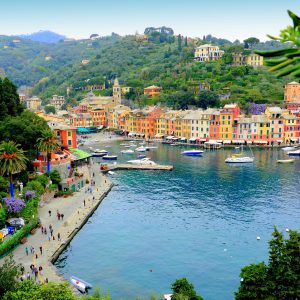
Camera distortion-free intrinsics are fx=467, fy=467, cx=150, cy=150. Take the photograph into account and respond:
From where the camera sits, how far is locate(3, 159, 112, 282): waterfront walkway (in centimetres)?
3888

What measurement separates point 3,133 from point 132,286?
3249 cm

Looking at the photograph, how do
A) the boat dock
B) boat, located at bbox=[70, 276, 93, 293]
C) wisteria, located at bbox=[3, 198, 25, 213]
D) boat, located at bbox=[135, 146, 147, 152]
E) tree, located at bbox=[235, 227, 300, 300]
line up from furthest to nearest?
boat, located at bbox=[135, 146, 147, 152], the boat dock, wisteria, located at bbox=[3, 198, 25, 213], boat, located at bbox=[70, 276, 93, 293], tree, located at bbox=[235, 227, 300, 300]

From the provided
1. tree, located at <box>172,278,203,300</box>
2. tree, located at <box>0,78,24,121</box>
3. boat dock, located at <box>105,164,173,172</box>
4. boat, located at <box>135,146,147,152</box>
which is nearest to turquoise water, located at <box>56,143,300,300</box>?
boat dock, located at <box>105,164,173,172</box>

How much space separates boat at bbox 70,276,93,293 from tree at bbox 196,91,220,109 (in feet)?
351

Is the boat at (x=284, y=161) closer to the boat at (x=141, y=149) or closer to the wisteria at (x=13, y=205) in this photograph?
the boat at (x=141, y=149)

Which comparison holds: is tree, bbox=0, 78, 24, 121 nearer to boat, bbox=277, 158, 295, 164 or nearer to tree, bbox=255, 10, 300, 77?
boat, bbox=277, 158, 295, 164

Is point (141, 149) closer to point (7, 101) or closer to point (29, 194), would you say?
point (7, 101)

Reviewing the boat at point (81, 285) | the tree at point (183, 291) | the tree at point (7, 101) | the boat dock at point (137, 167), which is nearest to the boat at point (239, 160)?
the boat dock at point (137, 167)

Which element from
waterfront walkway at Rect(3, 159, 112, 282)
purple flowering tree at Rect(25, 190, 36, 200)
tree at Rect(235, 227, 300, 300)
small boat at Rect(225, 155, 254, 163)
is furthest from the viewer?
small boat at Rect(225, 155, 254, 163)

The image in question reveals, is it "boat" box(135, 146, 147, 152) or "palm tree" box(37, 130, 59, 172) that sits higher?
"palm tree" box(37, 130, 59, 172)

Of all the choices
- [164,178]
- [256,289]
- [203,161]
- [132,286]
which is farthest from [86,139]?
[256,289]

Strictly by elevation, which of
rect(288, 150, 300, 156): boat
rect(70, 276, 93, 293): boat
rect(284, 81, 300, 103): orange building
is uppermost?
rect(284, 81, 300, 103): orange building

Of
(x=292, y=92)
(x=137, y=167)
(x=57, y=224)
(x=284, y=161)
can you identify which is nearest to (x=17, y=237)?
(x=57, y=224)

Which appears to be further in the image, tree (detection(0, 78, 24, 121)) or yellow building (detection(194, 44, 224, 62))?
yellow building (detection(194, 44, 224, 62))
